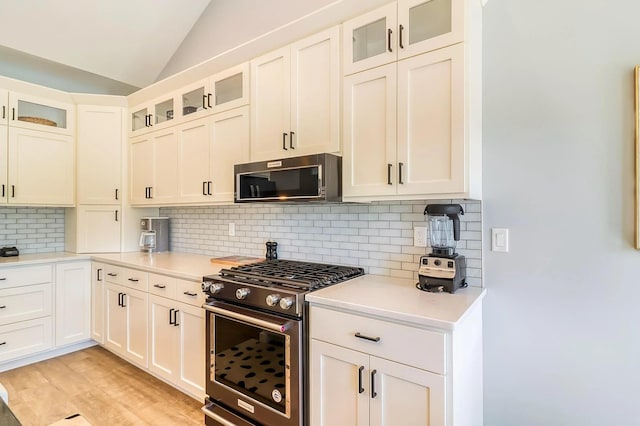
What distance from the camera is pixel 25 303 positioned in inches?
116

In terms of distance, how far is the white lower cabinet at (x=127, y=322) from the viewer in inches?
107

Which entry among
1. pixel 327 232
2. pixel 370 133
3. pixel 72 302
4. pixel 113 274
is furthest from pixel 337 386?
pixel 72 302

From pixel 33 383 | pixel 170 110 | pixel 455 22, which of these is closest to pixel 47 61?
pixel 170 110

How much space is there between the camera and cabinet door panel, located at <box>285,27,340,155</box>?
80.4 inches

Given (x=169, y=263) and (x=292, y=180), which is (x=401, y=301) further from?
(x=169, y=263)

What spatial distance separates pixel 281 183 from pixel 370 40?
981 millimetres

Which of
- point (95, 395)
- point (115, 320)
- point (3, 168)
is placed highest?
point (3, 168)

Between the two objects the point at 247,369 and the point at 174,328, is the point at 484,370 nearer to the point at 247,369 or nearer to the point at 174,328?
the point at 247,369

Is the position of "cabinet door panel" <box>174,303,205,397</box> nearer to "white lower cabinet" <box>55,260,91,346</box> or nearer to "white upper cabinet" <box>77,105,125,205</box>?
"white lower cabinet" <box>55,260,91,346</box>

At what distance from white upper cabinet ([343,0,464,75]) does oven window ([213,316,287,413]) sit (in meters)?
1.61

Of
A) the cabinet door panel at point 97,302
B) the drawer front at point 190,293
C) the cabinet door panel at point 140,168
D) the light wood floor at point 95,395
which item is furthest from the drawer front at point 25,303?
the drawer front at point 190,293

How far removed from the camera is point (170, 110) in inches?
123

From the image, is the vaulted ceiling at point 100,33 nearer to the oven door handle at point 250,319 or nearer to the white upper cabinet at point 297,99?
the white upper cabinet at point 297,99

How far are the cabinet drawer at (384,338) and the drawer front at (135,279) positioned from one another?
1.66m
